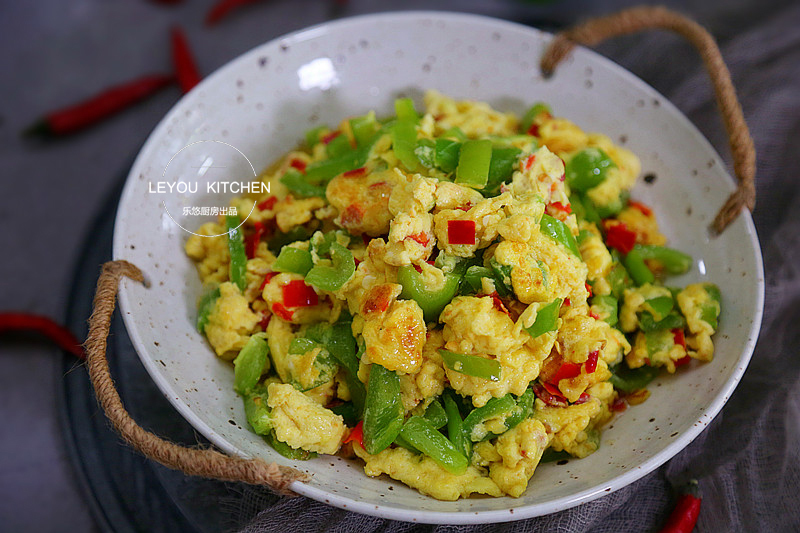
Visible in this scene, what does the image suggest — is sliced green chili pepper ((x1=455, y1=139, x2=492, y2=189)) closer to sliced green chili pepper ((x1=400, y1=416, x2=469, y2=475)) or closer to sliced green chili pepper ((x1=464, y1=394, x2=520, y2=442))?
sliced green chili pepper ((x1=464, y1=394, x2=520, y2=442))

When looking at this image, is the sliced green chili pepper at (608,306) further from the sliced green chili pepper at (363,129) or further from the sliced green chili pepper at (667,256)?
the sliced green chili pepper at (363,129)

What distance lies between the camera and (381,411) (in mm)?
2121

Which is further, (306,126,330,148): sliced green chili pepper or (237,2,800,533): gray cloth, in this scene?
(306,126,330,148): sliced green chili pepper

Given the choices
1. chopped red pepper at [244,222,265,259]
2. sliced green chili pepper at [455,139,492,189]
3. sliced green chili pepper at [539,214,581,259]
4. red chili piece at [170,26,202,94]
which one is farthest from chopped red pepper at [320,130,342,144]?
red chili piece at [170,26,202,94]

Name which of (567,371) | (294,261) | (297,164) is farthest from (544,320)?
(297,164)

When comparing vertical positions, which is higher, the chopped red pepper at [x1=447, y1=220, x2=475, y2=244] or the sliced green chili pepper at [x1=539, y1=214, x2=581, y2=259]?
the chopped red pepper at [x1=447, y1=220, x2=475, y2=244]

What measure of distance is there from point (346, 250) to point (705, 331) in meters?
1.38

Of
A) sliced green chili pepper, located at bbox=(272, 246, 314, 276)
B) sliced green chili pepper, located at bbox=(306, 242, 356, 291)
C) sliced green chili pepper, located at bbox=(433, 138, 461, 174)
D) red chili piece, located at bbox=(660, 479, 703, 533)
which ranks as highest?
sliced green chili pepper, located at bbox=(433, 138, 461, 174)

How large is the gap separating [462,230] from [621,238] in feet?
2.93

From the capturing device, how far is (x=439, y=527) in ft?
7.71

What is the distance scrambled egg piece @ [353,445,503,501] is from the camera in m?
2.09

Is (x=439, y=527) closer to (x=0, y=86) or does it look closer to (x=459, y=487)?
(x=459, y=487)

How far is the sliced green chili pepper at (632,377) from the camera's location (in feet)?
8.16

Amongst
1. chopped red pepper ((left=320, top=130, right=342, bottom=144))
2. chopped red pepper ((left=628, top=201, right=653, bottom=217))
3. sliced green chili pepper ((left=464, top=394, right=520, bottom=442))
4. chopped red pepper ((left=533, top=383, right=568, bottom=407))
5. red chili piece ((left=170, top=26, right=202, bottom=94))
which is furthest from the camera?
red chili piece ((left=170, top=26, right=202, bottom=94))
